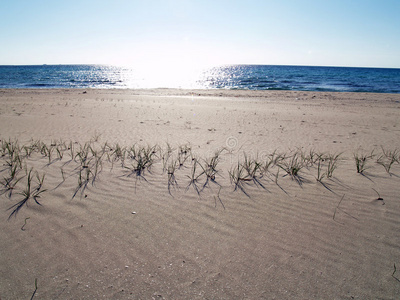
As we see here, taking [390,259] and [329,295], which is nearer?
[329,295]

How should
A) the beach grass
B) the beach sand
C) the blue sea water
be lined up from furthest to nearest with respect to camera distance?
the blue sea water
the beach grass
the beach sand

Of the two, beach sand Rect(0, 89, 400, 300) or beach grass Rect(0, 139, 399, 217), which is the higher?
beach grass Rect(0, 139, 399, 217)

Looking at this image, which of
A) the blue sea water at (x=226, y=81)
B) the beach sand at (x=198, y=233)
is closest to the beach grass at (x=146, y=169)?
the beach sand at (x=198, y=233)

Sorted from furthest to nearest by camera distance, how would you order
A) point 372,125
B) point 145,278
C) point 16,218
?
point 372,125 → point 16,218 → point 145,278

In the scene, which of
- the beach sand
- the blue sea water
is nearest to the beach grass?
the beach sand

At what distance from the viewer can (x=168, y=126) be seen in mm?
7715

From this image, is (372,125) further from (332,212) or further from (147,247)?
(147,247)

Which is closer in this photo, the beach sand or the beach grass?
the beach sand

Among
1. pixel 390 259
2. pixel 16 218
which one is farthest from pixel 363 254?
pixel 16 218

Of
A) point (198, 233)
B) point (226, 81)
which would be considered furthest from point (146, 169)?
point (226, 81)

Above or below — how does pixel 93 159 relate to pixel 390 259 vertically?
above

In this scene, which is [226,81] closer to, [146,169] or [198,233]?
[146,169]

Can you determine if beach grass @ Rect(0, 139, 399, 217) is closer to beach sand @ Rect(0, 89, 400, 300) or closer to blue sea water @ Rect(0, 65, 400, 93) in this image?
beach sand @ Rect(0, 89, 400, 300)

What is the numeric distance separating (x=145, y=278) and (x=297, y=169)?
2.85m
